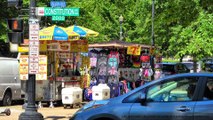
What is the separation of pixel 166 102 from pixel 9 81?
1311 centimetres

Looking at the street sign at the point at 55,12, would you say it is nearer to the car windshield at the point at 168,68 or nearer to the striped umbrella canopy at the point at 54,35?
the striped umbrella canopy at the point at 54,35

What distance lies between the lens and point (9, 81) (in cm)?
2031

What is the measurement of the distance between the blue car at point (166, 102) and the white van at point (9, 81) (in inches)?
461

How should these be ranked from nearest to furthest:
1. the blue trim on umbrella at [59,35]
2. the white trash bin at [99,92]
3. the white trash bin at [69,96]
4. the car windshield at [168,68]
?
the white trash bin at [69,96]
the blue trim on umbrella at [59,35]
the white trash bin at [99,92]
the car windshield at [168,68]

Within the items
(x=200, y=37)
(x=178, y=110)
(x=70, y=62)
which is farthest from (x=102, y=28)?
(x=178, y=110)

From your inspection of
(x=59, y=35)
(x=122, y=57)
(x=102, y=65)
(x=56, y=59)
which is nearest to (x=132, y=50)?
(x=102, y=65)

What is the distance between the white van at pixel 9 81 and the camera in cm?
1978

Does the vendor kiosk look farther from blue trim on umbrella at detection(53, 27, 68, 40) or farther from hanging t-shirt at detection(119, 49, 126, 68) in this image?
hanging t-shirt at detection(119, 49, 126, 68)

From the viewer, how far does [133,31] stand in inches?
1747

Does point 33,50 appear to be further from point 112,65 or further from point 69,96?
point 112,65

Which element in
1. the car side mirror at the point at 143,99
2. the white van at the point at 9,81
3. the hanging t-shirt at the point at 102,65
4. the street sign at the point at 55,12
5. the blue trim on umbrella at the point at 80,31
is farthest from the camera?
the hanging t-shirt at the point at 102,65

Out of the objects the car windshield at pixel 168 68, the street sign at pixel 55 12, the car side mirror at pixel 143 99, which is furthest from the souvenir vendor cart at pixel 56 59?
the car windshield at pixel 168 68

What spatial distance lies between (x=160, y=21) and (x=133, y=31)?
2385cm

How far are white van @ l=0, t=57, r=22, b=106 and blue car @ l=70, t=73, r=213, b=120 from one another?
11711 millimetres
